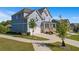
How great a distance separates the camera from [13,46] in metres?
6.62

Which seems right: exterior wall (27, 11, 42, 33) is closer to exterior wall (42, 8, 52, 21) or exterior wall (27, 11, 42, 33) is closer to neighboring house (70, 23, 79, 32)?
exterior wall (42, 8, 52, 21)

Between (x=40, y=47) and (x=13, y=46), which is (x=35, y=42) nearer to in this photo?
(x=40, y=47)

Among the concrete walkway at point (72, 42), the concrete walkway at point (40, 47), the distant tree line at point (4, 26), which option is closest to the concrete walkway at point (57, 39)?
the concrete walkway at point (72, 42)

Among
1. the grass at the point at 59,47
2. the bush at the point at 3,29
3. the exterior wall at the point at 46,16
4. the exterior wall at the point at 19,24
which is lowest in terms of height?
the grass at the point at 59,47

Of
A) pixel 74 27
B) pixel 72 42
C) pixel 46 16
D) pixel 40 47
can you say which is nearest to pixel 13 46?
pixel 40 47

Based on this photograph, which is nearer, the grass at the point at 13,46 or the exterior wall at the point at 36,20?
the grass at the point at 13,46

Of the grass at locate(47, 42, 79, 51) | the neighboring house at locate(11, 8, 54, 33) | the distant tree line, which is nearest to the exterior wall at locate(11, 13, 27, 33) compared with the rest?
the neighboring house at locate(11, 8, 54, 33)

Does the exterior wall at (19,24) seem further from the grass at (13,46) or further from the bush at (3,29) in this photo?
the grass at (13,46)

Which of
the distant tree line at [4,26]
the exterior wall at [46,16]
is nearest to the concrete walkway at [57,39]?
the exterior wall at [46,16]

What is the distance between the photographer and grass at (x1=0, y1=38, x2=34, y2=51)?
6.57 metres

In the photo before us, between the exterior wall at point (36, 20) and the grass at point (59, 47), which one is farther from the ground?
the exterior wall at point (36, 20)

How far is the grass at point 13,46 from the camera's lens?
6570 mm
